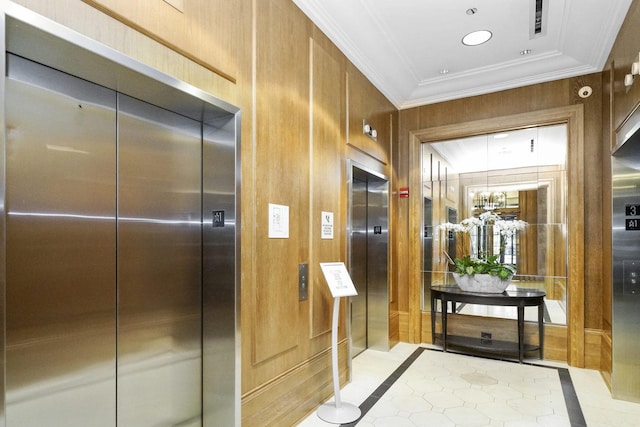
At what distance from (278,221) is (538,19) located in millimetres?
3013

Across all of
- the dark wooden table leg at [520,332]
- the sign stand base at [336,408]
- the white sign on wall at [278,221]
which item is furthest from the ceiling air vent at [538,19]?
the sign stand base at [336,408]

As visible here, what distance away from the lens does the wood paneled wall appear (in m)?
1.99

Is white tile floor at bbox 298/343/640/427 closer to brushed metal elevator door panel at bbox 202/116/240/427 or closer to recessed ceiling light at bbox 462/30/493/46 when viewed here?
brushed metal elevator door panel at bbox 202/116/240/427

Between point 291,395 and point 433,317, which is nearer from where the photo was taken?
point 291,395

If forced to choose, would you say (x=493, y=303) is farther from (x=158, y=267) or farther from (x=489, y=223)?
(x=158, y=267)

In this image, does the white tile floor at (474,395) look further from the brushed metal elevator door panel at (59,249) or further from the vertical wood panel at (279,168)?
the brushed metal elevator door panel at (59,249)

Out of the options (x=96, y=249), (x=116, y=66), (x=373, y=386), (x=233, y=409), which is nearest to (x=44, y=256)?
(x=96, y=249)

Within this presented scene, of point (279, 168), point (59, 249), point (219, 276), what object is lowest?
point (219, 276)

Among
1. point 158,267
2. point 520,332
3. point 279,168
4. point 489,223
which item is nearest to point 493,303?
point 520,332

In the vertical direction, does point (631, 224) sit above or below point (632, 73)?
below

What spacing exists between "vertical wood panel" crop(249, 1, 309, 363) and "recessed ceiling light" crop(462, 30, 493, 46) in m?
1.77

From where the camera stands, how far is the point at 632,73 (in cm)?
291

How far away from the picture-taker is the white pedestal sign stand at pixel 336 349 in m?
3.06

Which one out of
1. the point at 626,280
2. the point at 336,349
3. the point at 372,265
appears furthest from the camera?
the point at 372,265
